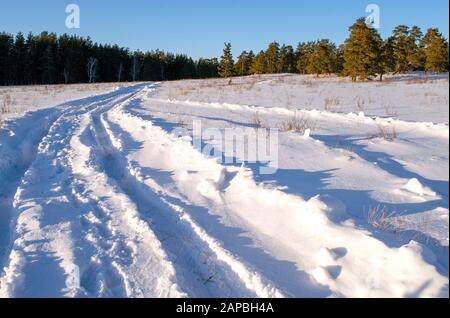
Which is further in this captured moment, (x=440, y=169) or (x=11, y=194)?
(x=11, y=194)

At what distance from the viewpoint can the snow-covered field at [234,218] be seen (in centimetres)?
277

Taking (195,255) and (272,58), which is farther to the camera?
(272,58)

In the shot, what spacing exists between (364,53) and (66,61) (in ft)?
173

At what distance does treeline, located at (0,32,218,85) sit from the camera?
62031 millimetres

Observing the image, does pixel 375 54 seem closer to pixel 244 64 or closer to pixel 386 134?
pixel 386 134

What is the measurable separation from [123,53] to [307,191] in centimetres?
8302

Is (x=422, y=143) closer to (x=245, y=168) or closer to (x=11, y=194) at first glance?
(x=245, y=168)

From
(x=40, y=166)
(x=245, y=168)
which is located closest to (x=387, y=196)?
(x=245, y=168)

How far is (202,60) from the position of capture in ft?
332

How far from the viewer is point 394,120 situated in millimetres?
7539

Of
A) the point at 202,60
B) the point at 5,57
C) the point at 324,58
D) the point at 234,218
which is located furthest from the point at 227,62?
the point at 234,218

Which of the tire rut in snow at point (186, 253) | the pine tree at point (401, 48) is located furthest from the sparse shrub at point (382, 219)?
the pine tree at point (401, 48)

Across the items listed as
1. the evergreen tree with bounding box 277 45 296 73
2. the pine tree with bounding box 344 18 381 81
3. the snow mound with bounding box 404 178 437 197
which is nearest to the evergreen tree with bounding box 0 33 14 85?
the evergreen tree with bounding box 277 45 296 73

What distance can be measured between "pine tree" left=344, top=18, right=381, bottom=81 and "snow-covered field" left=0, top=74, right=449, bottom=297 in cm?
2631
